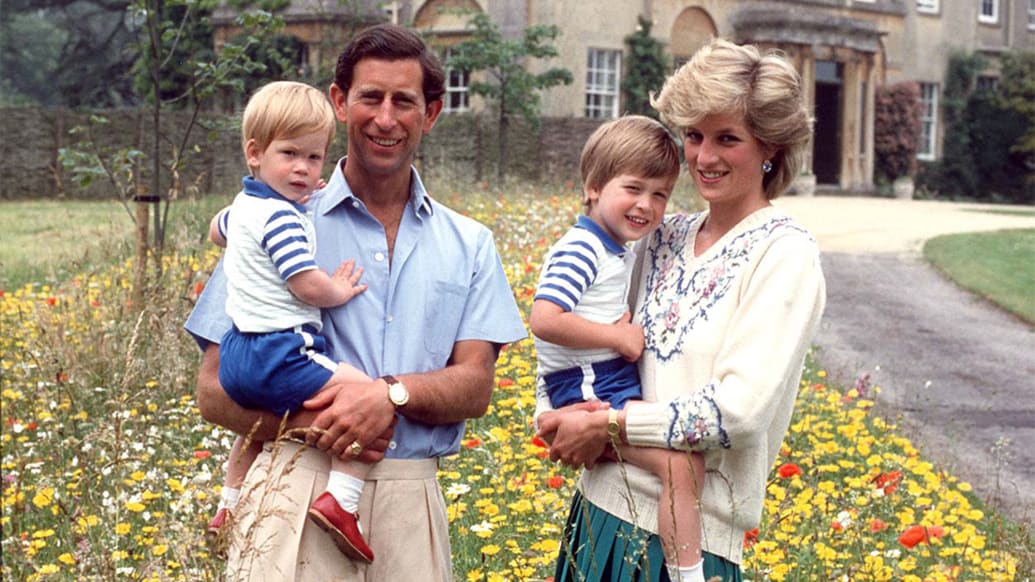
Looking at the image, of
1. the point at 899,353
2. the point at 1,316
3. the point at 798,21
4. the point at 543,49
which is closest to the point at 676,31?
the point at 798,21

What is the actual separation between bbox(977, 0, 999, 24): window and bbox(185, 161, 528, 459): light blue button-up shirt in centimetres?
3787

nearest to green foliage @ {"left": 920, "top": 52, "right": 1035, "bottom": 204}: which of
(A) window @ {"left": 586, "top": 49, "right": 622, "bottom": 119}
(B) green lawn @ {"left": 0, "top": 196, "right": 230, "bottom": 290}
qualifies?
(A) window @ {"left": 586, "top": 49, "right": 622, "bottom": 119}

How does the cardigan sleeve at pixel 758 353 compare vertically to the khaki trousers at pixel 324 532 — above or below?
above

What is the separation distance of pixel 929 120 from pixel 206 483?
3570cm

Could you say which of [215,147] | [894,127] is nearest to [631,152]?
[215,147]

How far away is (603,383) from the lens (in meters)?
3.14

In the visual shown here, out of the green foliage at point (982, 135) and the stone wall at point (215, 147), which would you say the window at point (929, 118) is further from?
the stone wall at point (215, 147)

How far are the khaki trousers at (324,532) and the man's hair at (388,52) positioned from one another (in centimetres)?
95

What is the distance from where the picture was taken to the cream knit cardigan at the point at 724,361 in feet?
9.29

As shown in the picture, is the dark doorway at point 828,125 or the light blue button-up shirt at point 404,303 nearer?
the light blue button-up shirt at point 404,303

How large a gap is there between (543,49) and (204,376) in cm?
2104

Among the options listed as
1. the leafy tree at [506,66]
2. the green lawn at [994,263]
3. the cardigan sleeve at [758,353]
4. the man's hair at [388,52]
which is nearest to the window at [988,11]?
the leafy tree at [506,66]

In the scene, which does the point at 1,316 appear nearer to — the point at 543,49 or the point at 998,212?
the point at 543,49

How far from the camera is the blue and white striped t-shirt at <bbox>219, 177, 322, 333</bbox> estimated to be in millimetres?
3029
